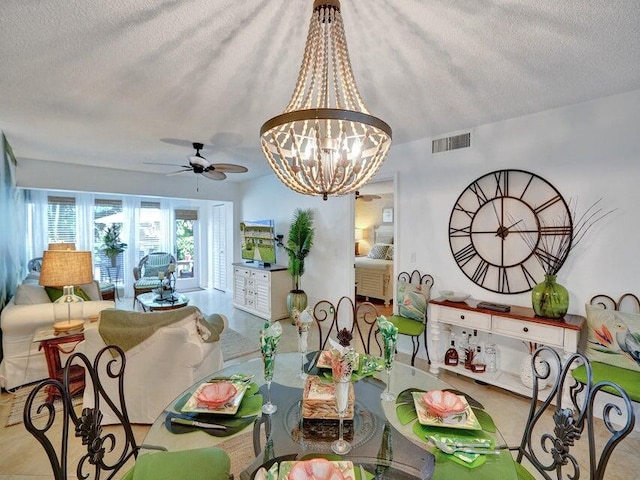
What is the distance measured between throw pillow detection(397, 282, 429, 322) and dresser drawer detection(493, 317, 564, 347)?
0.74 meters

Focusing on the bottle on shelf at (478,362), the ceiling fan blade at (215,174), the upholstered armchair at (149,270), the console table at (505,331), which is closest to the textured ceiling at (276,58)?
the ceiling fan blade at (215,174)

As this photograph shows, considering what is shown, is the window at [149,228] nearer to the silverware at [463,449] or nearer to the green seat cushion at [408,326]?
the green seat cushion at [408,326]

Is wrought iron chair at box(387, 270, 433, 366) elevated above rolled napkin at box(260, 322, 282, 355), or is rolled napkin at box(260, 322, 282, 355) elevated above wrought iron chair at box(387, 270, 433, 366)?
rolled napkin at box(260, 322, 282, 355)

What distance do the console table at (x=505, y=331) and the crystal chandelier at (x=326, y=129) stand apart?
2.09 meters

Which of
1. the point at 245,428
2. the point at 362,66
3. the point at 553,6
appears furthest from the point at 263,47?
the point at 245,428

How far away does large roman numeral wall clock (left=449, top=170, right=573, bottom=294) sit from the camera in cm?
284

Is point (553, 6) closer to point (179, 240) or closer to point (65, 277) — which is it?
point (65, 277)

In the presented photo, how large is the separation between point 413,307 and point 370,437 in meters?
2.25

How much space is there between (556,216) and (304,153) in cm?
252

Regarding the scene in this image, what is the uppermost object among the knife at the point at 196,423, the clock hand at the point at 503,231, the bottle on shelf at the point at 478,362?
the clock hand at the point at 503,231

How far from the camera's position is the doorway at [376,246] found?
6.05 metres

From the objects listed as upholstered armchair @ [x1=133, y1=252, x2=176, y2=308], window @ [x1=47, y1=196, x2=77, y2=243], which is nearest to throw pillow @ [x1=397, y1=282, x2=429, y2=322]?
upholstered armchair @ [x1=133, y1=252, x2=176, y2=308]

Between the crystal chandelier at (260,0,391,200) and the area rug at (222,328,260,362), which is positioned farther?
the area rug at (222,328,260,362)

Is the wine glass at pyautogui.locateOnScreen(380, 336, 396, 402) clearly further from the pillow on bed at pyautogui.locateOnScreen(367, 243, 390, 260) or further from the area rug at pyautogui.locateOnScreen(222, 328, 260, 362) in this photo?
the pillow on bed at pyautogui.locateOnScreen(367, 243, 390, 260)
